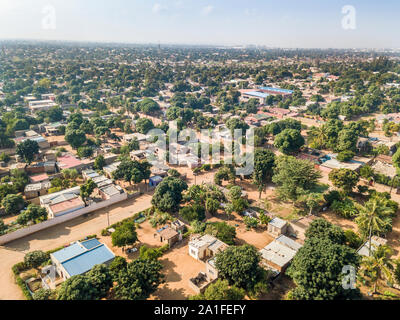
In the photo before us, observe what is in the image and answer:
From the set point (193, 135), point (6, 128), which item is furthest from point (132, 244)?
point (6, 128)

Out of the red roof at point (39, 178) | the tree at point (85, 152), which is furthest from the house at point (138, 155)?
the red roof at point (39, 178)

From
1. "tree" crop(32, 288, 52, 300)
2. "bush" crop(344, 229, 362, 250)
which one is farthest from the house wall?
"bush" crop(344, 229, 362, 250)

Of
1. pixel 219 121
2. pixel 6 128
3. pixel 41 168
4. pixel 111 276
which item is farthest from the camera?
pixel 219 121

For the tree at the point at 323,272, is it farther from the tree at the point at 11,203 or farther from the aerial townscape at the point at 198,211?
the tree at the point at 11,203

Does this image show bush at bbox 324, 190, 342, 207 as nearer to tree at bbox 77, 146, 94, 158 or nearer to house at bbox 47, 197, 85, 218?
house at bbox 47, 197, 85, 218

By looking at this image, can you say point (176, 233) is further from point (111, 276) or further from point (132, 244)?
point (111, 276)

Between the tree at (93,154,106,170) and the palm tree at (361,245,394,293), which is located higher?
the tree at (93,154,106,170)
